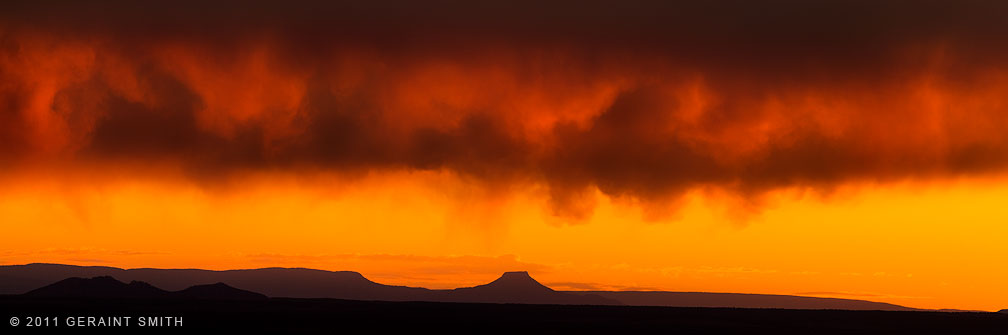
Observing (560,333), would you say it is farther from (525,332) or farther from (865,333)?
(865,333)

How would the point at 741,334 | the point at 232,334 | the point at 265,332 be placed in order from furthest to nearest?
the point at 741,334
the point at 265,332
the point at 232,334

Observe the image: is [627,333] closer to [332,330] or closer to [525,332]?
[525,332]

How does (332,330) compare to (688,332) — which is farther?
(688,332)

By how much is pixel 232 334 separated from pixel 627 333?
63299 mm

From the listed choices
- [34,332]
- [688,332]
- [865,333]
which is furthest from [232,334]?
[865,333]

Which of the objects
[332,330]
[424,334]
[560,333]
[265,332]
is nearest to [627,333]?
[560,333]

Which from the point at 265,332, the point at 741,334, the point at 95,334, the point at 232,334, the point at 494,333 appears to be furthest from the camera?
the point at 741,334

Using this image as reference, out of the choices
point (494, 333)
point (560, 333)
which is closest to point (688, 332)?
point (560, 333)

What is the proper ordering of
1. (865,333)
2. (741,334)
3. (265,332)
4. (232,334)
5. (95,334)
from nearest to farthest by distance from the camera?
(95,334), (232,334), (265,332), (741,334), (865,333)

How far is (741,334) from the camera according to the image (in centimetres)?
17750

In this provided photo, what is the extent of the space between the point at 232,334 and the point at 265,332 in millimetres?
11006

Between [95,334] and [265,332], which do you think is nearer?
[95,334]

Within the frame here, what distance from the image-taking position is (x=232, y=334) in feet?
462

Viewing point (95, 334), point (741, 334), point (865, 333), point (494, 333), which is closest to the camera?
point (95, 334)
